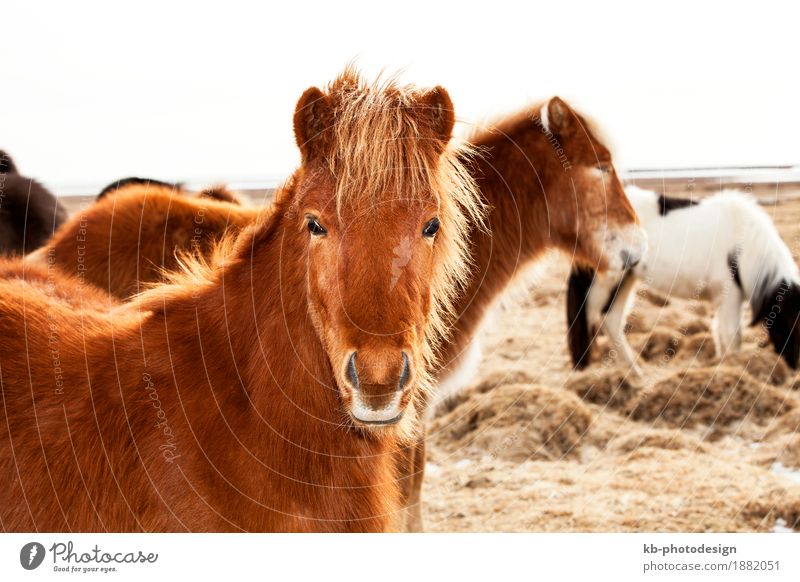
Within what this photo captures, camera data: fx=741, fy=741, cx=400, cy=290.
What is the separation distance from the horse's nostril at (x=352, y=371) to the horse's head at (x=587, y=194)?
295 cm

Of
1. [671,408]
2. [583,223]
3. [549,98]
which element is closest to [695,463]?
[671,408]

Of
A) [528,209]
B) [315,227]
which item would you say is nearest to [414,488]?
[528,209]

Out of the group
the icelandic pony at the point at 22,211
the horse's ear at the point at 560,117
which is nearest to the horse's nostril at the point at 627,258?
the horse's ear at the point at 560,117

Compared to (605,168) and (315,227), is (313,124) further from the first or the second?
(605,168)

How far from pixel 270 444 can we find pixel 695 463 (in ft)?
12.8

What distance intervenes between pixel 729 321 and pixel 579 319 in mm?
1633

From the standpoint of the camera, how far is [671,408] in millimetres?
6551

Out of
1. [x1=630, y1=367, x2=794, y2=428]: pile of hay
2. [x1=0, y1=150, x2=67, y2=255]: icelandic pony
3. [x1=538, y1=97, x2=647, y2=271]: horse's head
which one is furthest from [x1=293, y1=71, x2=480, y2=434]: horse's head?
[x1=0, y1=150, x2=67, y2=255]: icelandic pony

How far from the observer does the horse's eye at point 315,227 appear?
243cm

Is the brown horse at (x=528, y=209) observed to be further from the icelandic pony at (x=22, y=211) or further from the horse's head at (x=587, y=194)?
the icelandic pony at (x=22, y=211)

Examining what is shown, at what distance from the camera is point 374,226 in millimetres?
2371

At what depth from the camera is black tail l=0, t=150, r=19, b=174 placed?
21.3 ft

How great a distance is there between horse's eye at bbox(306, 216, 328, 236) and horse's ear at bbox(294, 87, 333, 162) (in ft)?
0.83

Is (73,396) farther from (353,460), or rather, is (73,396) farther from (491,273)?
(491,273)
